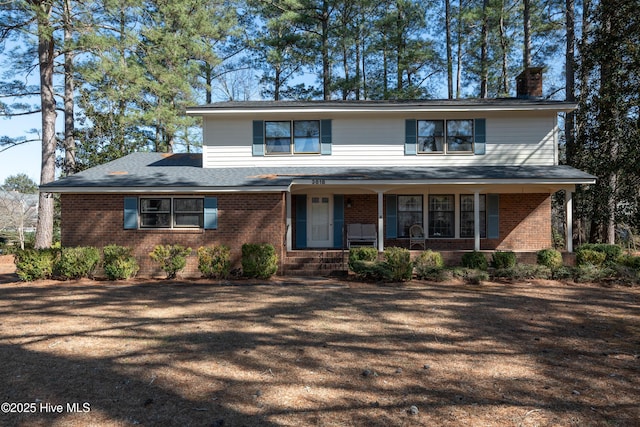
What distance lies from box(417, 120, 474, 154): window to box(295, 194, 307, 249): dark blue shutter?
182 inches

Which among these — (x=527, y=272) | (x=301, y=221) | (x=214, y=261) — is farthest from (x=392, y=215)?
(x=214, y=261)

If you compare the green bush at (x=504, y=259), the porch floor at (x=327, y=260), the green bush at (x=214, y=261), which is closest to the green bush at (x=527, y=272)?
the green bush at (x=504, y=259)

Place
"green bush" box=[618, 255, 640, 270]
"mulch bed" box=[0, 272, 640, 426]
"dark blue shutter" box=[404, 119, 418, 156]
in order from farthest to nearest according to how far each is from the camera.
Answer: "dark blue shutter" box=[404, 119, 418, 156]
"green bush" box=[618, 255, 640, 270]
"mulch bed" box=[0, 272, 640, 426]

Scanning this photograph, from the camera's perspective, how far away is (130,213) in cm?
1186

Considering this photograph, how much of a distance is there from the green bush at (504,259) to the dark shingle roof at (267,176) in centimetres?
226

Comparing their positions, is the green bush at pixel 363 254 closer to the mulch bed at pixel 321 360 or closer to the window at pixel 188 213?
the mulch bed at pixel 321 360

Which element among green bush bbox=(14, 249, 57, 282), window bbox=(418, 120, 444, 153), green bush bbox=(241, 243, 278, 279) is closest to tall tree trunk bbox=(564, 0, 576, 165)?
window bbox=(418, 120, 444, 153)

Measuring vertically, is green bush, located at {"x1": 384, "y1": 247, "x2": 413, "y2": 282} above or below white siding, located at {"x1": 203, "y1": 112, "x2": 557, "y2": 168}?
below

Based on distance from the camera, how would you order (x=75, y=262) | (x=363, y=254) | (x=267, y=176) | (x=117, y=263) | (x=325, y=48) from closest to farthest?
(x=75, y=262) < (x=117, y=263) < (x=363, y=254) < (x=267, y=176) < (x=325, y=48)

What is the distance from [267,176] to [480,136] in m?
7.73

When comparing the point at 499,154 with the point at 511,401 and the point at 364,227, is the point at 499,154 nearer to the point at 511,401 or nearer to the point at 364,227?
the point at 364,227

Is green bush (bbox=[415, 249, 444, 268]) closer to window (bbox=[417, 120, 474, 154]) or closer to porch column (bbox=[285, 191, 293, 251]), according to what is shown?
porch column (bbox=[285, 191, 293, 251])

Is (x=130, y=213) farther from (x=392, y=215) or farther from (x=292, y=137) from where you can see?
(x=392, y=215)

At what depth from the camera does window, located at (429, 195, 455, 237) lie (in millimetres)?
14406
